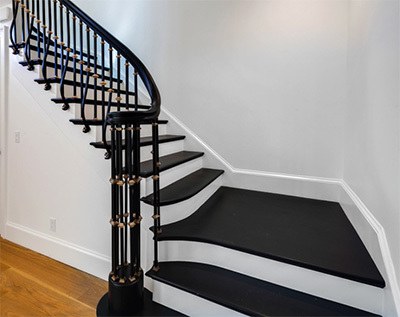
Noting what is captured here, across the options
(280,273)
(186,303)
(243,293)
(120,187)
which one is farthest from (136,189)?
(280,273)

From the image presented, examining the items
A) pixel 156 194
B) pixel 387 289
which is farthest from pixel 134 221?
pixel 387 289

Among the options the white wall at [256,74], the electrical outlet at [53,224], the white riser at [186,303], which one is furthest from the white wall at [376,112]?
the electrical outlet at [53,224]

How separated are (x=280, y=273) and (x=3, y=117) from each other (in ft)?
9.69

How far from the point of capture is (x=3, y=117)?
2.45 metres

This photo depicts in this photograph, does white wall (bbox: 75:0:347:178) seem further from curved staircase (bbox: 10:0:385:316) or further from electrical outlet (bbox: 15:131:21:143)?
electrical outlet (bbox: 15:131:21:143)

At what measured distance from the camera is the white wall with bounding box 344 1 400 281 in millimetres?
1098

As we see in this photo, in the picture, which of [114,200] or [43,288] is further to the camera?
[43,288]

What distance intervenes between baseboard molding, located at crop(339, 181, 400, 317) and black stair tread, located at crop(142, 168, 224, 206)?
44.3 inches

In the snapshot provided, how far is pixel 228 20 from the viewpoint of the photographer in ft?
8.16

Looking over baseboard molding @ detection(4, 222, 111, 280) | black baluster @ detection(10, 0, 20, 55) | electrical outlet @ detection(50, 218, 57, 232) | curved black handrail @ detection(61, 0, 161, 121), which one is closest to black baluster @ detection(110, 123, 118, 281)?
curved black handrail @ detection(61, 0, 161, 121)

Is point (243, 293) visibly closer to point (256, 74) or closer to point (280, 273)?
point (280, 273)

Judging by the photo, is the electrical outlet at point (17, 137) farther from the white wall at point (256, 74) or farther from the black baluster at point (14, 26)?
the white wall at point (256, 74)

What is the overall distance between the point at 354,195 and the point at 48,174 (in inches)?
102

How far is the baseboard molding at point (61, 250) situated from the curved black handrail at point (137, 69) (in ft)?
4.15
